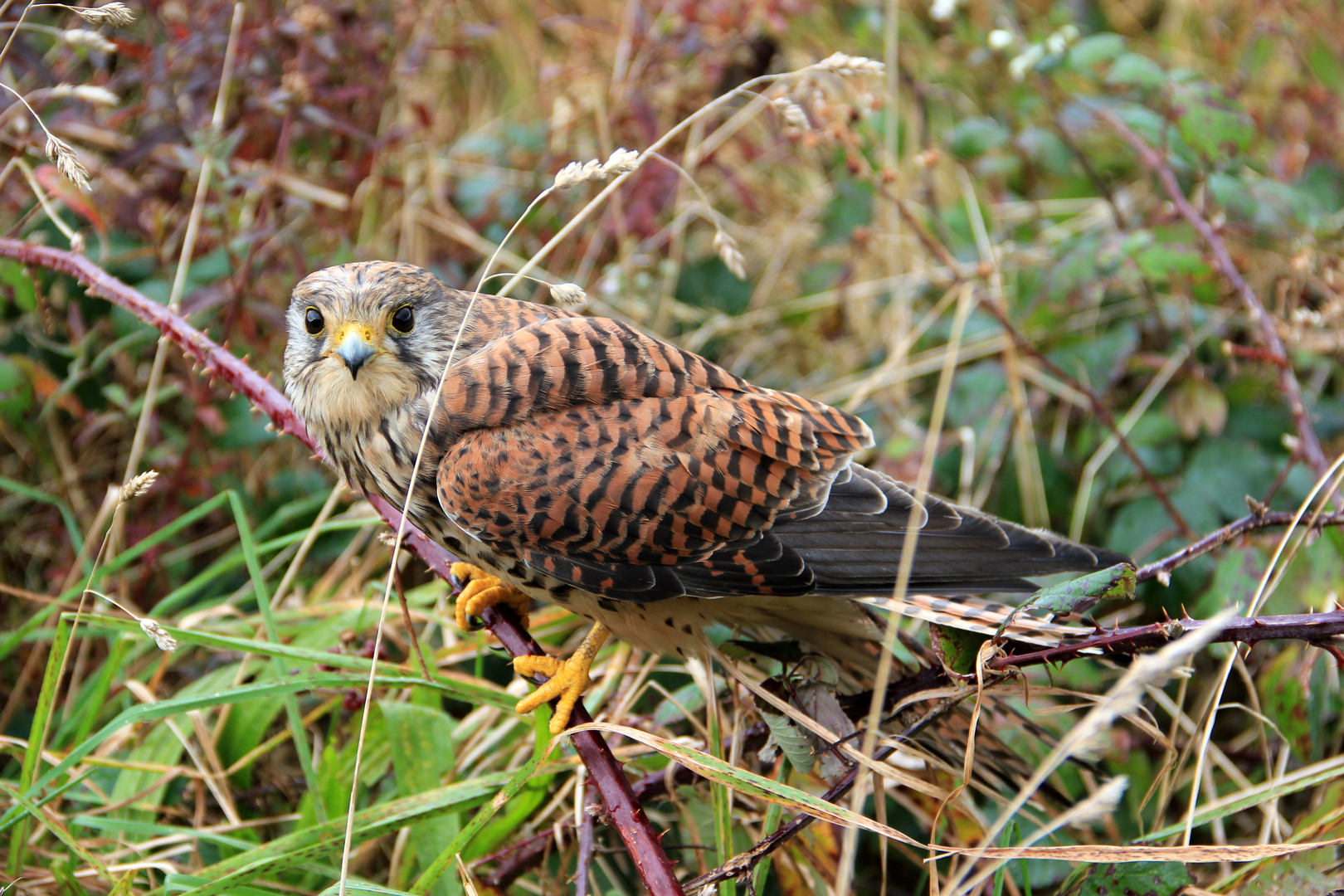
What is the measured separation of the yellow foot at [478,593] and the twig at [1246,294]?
2.04 meters

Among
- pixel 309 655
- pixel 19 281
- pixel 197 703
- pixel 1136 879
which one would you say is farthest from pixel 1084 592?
pixel 19 281

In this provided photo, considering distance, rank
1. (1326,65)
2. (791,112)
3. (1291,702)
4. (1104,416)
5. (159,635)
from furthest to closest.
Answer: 1. (1326,65)
2. (1104,416)
3. (1291,702)
4. (791,112)
5. (159,635)

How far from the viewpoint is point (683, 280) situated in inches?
167

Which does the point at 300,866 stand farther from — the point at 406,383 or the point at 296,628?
the point at 406,383

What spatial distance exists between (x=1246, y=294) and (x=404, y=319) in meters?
2.22

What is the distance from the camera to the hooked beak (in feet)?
7.01

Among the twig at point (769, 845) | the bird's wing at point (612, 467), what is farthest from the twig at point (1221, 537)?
the bird's wing at point (612, 467)

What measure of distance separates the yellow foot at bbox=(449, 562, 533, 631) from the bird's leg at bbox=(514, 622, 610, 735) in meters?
0.24

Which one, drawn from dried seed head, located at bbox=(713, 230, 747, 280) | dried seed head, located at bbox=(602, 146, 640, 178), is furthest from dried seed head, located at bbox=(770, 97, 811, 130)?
dried seed head, located at bbox=(602, 146, 640, 178)

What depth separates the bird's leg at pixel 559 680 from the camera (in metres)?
2.18

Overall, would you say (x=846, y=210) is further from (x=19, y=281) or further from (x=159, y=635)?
(x=159, y=635)

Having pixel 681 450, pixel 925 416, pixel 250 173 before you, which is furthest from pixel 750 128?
pixel 681 450

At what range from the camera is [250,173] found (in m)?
2.97

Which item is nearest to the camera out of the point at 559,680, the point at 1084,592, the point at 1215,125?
the point at 1084,592
